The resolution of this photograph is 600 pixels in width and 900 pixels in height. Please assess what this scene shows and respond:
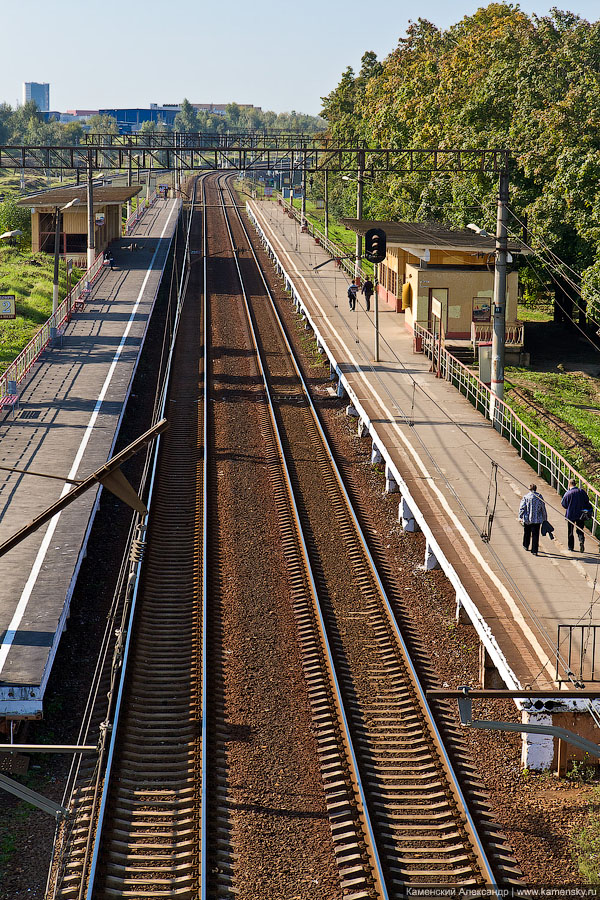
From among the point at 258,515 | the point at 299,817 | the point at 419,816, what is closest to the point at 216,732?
the point at 299,817

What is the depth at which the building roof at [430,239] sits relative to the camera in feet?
102

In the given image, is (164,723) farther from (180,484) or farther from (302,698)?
(180,484)

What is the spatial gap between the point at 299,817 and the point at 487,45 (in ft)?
137

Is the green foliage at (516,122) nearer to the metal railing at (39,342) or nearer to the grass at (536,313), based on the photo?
the grass at (536,313)

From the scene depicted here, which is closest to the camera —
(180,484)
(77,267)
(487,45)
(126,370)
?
(180,484)

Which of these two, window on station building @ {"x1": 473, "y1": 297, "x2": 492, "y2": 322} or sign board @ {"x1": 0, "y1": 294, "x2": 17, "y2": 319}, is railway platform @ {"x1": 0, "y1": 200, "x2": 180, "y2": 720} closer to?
sign board @ {"x1": 0, "y1": 294, "x2": 17, "y2": 319}

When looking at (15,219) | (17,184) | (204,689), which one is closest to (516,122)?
(204,689)

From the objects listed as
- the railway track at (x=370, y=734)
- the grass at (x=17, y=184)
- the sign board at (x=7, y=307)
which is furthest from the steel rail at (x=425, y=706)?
the grass at (x=17, y=184)

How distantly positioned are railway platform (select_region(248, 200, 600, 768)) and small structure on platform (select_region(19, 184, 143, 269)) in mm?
23192

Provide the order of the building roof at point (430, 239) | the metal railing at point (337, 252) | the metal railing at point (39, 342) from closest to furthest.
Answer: the metal railing at point (39, 342) → the building roof at point (430, 239) → the metal railing at point (337, 252)

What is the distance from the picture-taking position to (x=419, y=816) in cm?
1016

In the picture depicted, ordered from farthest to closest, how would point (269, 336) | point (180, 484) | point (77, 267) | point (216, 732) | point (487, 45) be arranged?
point (77, 267), point (487, 45), point (269, 336), point (180, 484), point (216, 732)

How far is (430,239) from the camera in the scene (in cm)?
3325

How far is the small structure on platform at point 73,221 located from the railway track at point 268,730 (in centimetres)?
3240
